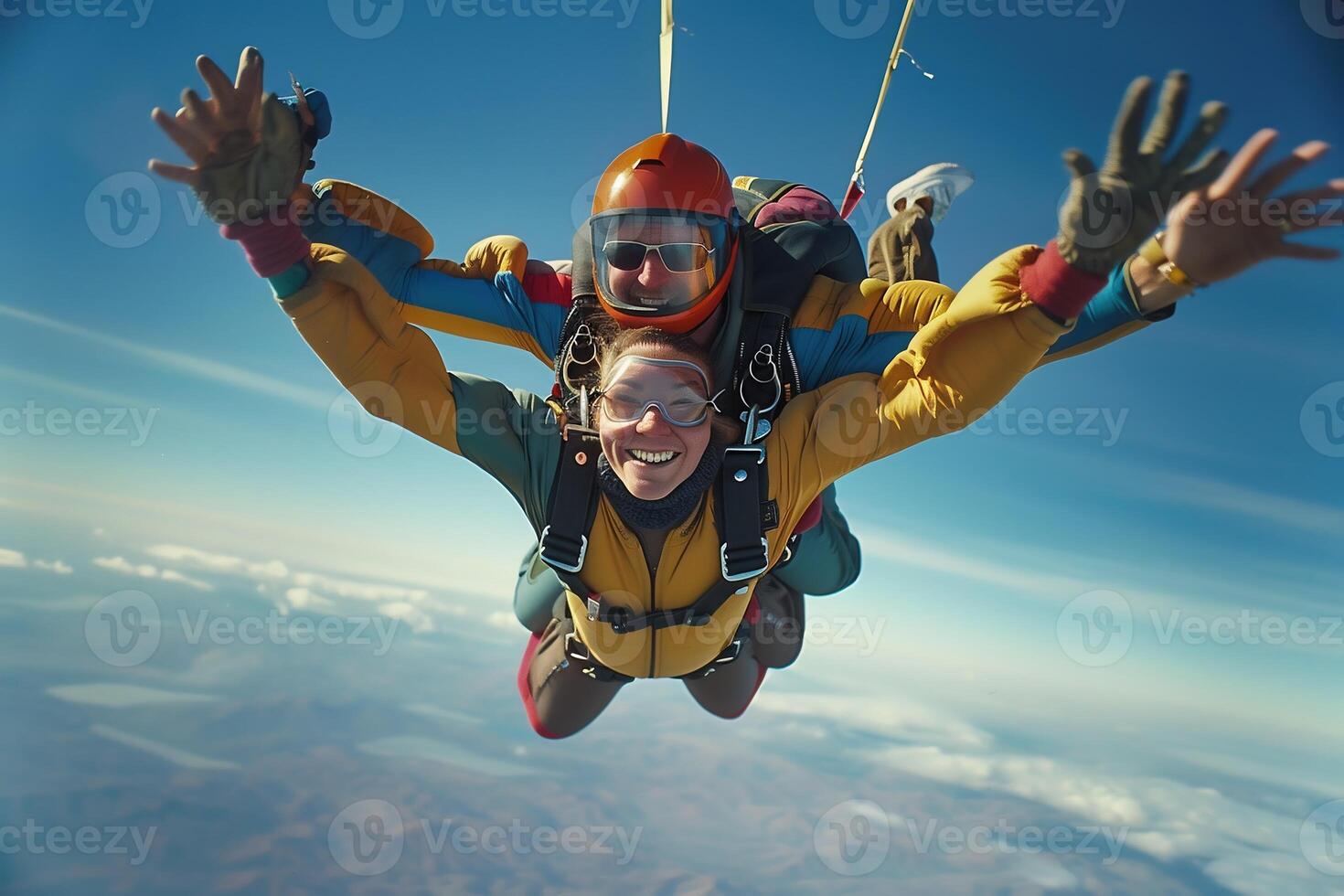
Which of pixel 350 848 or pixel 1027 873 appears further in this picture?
pixel 350 848

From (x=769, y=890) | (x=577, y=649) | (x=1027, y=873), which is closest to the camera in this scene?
(x=577, y=649)

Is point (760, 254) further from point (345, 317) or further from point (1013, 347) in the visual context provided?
point (345, 317)

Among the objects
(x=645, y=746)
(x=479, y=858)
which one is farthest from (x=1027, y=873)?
(x=479, y=858)

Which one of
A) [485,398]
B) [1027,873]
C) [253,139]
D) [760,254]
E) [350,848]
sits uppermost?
[760,254]

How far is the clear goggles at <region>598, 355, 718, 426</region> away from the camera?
2.47 meters

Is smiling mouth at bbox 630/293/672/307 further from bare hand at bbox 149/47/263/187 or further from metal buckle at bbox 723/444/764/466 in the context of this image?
bare hand at bbox 149/47/263/187

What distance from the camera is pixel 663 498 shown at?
248 centimetres

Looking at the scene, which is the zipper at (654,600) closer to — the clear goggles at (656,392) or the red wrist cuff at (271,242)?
the clear goggles at (656,392)

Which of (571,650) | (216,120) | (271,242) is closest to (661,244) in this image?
(271,242)

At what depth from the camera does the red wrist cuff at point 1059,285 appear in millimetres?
1845

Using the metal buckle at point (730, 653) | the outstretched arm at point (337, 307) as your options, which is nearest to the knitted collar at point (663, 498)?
the outstretched arm at point (337, 307)

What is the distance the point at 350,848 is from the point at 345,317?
5384 inches

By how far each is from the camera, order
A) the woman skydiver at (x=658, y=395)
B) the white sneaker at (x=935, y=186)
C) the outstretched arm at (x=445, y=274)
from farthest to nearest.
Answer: the white sneaker at (x=935, y=186)
the outstretched arm at (x=445, y=274)
the woman skydiver at (x=658, y=395)

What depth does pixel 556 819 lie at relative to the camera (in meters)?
104
